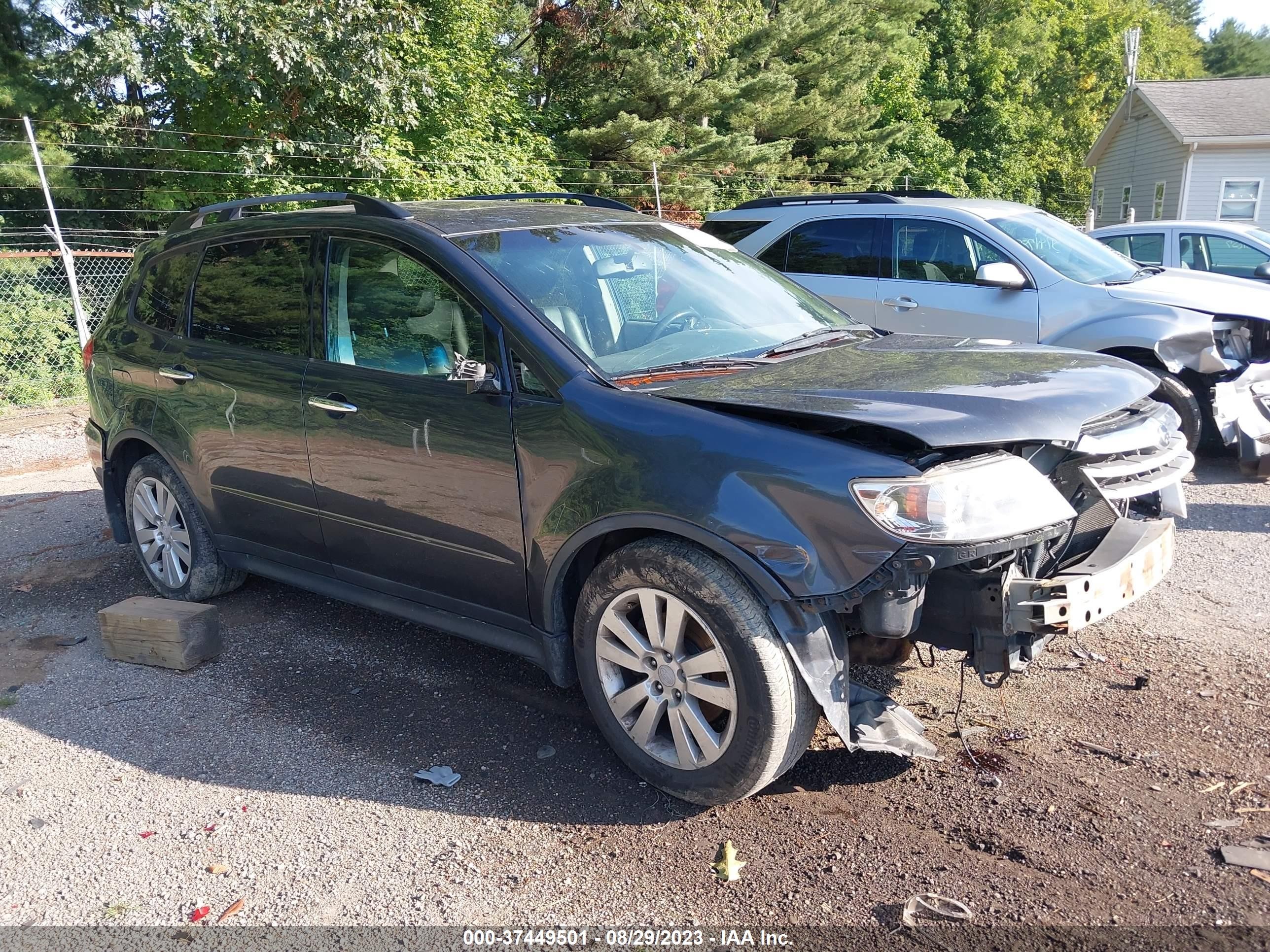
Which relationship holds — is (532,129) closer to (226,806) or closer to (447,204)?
(447,204)

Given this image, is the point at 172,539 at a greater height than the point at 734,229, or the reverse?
the point at 734,229

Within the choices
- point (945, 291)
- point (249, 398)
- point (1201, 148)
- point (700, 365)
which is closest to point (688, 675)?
point (700, 365)

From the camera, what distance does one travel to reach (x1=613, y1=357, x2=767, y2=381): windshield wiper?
3.58 meters

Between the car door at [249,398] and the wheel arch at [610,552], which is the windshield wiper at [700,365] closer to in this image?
the wheel arch at [610,552]

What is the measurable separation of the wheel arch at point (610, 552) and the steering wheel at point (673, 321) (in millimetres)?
841

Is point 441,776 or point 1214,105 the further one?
point 1214,105

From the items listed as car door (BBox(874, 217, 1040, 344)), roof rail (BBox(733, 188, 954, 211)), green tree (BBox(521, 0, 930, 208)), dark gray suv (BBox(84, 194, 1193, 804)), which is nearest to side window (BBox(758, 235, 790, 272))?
roof rail (BBox(733, 188, 954, 211))

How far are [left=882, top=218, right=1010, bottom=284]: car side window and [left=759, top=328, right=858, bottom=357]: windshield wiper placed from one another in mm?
3798

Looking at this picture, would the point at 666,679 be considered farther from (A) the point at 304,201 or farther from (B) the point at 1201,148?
(B) the point at 1201,148

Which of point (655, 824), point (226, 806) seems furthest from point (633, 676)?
point (226, 806)

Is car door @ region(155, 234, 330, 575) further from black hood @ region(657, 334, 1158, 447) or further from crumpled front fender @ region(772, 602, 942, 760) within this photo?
crumpled front fender @ region(772, 602, 942, 760)

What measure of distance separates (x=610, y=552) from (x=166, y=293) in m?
3.14

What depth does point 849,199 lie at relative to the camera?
27.6 ft

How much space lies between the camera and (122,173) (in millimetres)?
15430
